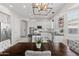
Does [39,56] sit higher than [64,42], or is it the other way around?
[64,42]

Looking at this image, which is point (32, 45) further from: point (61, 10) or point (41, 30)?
point (61, 10)

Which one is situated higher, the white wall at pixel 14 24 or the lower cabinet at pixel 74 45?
the white wall at pixel 14 24

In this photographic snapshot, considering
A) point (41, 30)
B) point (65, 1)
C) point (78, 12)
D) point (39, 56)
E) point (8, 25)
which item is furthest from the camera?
point (41, 30)

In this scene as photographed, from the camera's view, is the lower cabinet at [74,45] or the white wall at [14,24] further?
the white wall at [14,24]

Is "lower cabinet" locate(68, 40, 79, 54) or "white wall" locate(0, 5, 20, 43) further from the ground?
"white wall" locate(0, 5, 20, 43)

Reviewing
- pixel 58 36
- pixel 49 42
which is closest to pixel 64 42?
pixel 58 36

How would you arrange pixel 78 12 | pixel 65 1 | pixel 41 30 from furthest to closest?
pixel 41 30 → pixel 78 12 → pixel 65 1

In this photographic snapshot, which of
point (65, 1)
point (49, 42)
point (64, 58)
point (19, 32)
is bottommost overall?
point (64, 58)

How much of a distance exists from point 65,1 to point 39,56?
35.3 inches

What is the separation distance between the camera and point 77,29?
1.95 m

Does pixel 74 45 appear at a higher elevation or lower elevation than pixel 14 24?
lower

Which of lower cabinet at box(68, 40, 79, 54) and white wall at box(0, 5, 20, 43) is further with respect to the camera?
white wall at box(0, 5, 20, 43)

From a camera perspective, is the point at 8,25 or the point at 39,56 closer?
the point at 39,56

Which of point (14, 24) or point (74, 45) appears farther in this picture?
point (14, 24)
